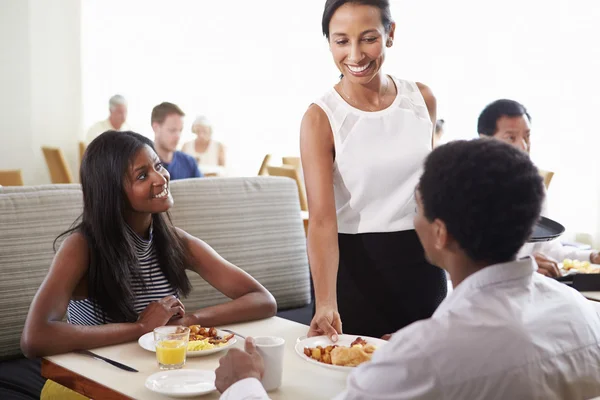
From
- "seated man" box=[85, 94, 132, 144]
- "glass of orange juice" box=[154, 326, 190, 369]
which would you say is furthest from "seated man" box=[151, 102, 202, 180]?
"glass of orange juice" box=[154, 326, 190, 369]

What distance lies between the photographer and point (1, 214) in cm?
237

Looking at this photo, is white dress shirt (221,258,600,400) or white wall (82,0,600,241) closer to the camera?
white dress shirt (221,258,600,400)

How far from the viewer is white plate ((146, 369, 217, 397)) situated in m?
1.45

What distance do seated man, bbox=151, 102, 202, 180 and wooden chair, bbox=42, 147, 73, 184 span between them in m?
2.00

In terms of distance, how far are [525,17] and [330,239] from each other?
5424 millimetres

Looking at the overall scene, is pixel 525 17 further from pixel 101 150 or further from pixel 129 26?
pixel 101 150

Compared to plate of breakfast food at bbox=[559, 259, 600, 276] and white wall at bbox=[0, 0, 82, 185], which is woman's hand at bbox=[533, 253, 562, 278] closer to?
plate of breakfast food at bbox=[559, 259, 600, 276]

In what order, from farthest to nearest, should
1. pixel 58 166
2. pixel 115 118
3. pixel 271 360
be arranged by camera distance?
pixel 115 118, pixel 58 166, pixel 271 360

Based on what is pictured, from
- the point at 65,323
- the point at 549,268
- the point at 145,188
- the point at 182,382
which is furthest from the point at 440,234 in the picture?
the point at 549,268

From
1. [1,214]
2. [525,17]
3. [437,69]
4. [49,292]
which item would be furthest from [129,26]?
[49,292]

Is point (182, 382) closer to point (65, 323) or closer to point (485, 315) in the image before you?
point (65, 323)

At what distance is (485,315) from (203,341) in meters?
0.83

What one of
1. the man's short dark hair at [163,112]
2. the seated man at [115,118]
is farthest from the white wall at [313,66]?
the man's short dark hair at [163,112]

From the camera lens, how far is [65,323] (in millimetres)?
1798
